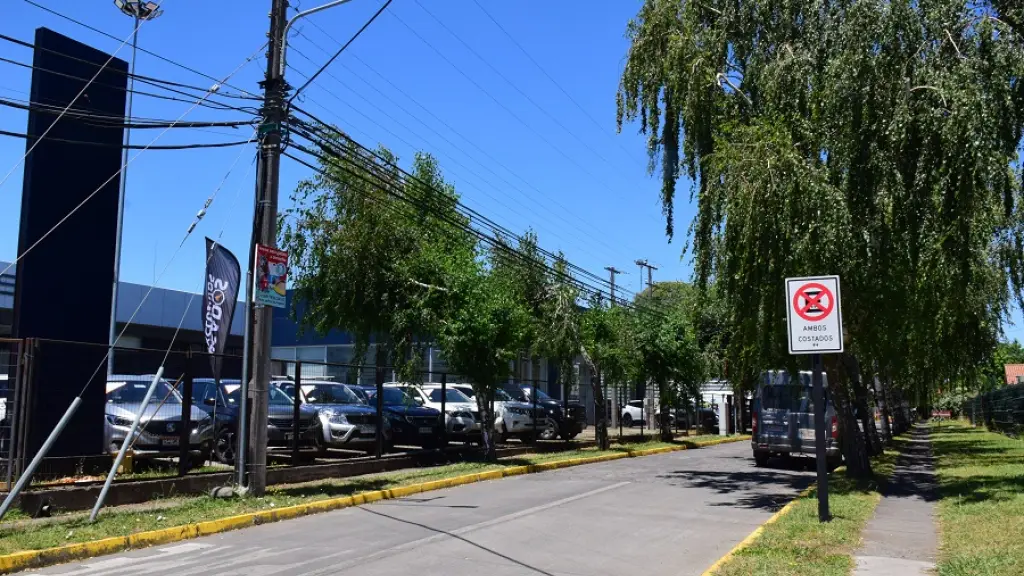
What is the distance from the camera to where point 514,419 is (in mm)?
24984

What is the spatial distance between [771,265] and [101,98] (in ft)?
36.7

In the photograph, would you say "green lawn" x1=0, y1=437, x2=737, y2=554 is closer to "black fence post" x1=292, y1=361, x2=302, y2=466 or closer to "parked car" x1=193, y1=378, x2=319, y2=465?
"black fence post" x1=292, y1=361, x2=302, y2=466

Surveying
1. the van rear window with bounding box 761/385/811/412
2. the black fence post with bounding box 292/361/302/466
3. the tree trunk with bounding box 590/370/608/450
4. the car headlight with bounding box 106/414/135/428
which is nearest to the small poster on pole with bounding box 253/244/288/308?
the black fence post with bounding box 292/361/302/466

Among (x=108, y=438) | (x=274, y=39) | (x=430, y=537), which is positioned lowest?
(x=430, y=537)

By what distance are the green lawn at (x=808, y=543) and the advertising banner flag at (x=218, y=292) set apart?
826 centimetres

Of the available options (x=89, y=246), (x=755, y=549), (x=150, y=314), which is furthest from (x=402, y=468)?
(x=150, y=314)

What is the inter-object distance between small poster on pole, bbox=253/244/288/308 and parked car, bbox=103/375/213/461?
6.41ft

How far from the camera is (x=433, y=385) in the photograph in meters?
24.7

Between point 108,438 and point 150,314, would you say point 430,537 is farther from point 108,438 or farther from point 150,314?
point 150,314

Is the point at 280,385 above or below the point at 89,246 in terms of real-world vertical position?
below

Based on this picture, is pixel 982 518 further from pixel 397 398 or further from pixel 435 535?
pixel 397 398

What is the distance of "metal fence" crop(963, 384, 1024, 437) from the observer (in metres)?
33.3

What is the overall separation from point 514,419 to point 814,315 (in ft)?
50.1

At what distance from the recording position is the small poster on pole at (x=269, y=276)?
13.0 metres
